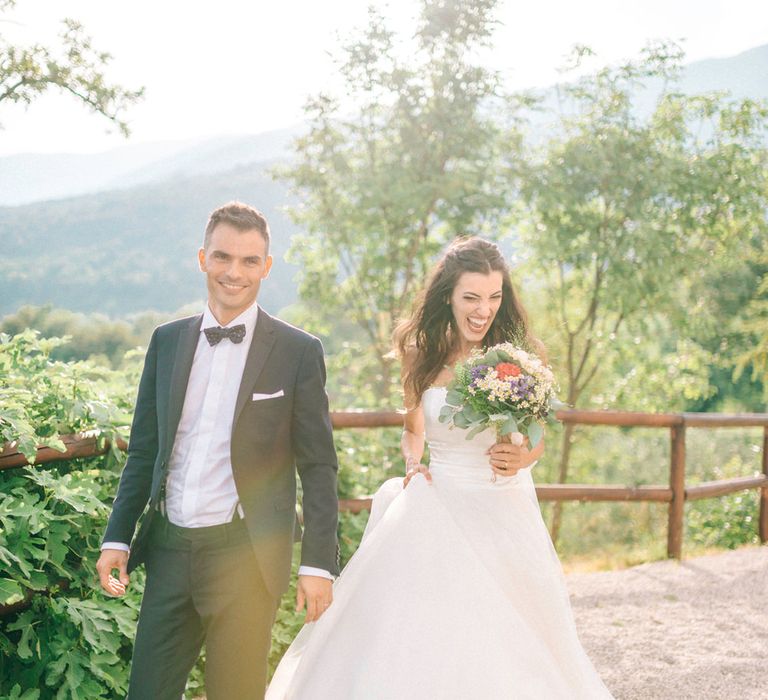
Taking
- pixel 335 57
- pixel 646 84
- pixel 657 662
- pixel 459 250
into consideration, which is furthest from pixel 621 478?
pixel 459 250

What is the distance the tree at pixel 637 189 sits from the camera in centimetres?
1091

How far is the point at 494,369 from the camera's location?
9.60 ft

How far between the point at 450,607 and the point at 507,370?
2.79 feet

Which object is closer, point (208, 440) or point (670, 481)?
point (208, 440)

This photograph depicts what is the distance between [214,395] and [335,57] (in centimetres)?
870

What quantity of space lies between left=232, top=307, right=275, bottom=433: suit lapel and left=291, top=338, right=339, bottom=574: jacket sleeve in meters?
0.12

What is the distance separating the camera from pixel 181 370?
2473 mm

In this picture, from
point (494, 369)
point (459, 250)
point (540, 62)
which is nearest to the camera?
point (494, 369)

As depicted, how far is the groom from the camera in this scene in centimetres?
236

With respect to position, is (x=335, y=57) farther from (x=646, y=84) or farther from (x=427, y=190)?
(x=646, y=84)

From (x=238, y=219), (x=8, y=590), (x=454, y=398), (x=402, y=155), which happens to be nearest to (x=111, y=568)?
(x=8, y=590)

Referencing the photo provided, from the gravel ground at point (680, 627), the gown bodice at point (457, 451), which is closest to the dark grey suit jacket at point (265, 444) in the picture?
the gown bodice at point (457, 451)

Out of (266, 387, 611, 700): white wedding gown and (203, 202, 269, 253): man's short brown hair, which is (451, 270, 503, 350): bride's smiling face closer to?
(266, 387, 611, 700): white wedding gown

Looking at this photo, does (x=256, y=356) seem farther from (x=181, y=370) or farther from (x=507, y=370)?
(x=507, y=370)
